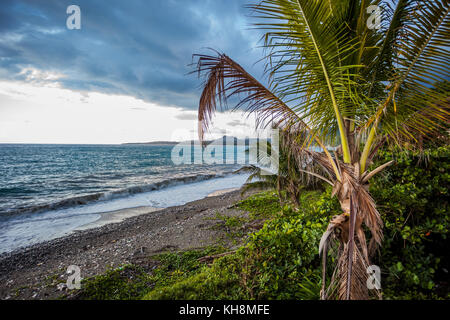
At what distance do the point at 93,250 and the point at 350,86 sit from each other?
885 cm

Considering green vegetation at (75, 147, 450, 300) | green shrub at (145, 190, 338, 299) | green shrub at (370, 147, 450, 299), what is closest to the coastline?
green vegetation at (75, 147, 450, 300)

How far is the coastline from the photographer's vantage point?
5414mm

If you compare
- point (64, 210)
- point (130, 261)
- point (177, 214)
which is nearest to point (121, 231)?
point (177, 214)

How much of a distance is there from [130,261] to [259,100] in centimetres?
572

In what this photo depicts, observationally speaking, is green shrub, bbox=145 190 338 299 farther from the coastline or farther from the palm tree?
the coastline

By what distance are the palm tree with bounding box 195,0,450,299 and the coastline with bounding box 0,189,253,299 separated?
16.4ft

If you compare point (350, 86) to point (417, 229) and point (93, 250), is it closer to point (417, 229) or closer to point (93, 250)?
point (417, 229)

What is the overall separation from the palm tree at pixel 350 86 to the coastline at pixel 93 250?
16.4 ft

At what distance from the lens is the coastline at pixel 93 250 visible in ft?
17.8

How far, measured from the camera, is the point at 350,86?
2566 mm

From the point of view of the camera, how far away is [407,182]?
3725 mm

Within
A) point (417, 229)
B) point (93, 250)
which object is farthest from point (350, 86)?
point (93, 250)

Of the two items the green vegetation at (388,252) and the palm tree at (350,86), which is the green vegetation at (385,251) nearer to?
the green vegetation at (388,252)

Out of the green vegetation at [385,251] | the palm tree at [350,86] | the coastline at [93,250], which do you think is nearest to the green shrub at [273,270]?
the green vegetation at [385,251]
